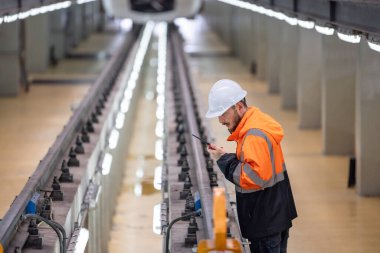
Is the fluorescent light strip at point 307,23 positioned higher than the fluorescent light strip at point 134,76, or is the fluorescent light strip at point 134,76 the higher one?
the fluorescent light strip at point 307,23

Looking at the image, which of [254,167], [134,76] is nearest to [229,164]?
[254,167]

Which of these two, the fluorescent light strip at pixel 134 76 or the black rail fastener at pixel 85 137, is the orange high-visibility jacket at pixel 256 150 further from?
the fluorescent light strip at pixel 134 76

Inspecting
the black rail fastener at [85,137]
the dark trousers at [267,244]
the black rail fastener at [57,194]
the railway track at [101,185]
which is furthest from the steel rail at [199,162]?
the black rail fastener at [85,137]

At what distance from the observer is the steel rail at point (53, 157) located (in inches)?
269

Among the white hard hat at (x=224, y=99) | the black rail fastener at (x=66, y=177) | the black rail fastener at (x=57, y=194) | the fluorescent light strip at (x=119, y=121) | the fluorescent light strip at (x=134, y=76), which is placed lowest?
the fluorescent light strip at (x=134, y=76)

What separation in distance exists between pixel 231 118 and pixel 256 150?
249mm

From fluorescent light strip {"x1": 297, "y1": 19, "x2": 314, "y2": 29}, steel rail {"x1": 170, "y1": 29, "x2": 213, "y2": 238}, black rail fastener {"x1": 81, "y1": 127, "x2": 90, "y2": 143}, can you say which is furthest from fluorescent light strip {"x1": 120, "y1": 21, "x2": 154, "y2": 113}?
fluorescent light strip {"x1": 297, "y1": 19, "x2": 314, "y2": 29}

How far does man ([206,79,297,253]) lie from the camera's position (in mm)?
6004

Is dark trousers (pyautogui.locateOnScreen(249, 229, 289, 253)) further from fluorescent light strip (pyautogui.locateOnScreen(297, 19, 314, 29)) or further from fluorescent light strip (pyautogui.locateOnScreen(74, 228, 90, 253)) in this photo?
fluorescent light strip (pyautogui.locateOnScreen(297, 19, 314, 29))

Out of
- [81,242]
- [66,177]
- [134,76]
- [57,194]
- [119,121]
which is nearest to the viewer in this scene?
[81,242]

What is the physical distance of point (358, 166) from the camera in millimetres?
13180

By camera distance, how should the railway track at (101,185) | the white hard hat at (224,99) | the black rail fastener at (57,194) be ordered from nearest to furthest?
the white hard hat at (224,99)
the railway track at (101,185)
the black rail fastener at (57,194)

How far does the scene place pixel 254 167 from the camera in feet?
19.7

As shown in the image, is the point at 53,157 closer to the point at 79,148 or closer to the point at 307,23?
the point at 79,148
